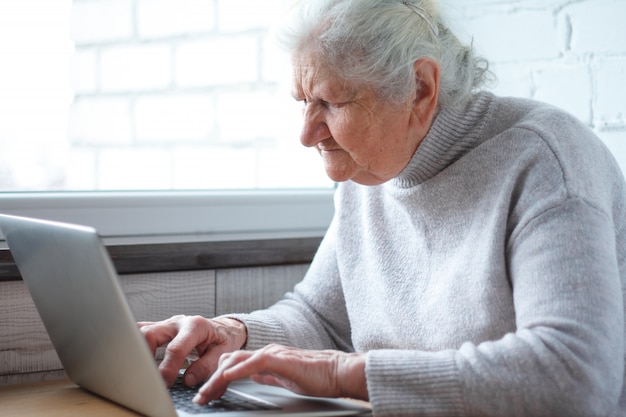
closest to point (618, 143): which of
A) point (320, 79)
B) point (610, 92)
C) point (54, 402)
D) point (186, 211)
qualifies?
point (610, 92)

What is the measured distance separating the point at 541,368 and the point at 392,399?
0.65ft

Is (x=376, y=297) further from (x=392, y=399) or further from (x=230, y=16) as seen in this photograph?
(x=230, y=16)

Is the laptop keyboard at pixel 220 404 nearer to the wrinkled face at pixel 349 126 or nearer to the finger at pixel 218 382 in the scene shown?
the finger at pixel 218 382

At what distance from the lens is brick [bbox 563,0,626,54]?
1.66m

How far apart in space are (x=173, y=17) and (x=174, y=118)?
22 cm

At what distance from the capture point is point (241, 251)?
177cm

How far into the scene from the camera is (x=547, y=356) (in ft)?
3.59

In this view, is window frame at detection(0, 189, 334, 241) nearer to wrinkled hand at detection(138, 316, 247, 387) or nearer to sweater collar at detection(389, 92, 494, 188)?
wrinkled hand at detection(138, 316, 247, 387)

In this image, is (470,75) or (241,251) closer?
(470,75)

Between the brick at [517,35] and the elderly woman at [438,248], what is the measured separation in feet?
1.18

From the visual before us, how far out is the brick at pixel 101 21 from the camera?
1704 millimetres

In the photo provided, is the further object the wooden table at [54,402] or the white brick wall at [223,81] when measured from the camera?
the white brick wall at [223,81]

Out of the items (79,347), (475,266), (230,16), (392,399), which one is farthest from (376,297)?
(230,16)

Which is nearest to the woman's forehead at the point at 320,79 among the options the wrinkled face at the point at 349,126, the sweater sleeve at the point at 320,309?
the wrinkled face at the point at 349,126
